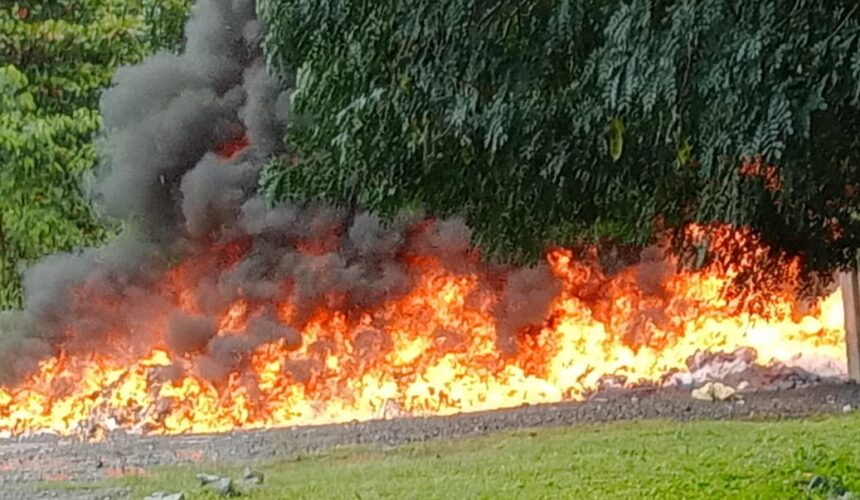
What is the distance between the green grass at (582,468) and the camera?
4.05 meters

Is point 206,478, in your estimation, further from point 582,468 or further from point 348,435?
point 582,468

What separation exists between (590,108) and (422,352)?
403 cm

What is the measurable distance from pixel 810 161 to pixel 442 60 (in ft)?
3.17

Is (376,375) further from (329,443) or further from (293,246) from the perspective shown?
(329,443)

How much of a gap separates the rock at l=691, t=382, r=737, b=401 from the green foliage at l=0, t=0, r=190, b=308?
3832mm

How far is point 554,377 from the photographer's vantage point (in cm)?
702

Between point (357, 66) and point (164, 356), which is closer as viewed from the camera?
point (357, 66)

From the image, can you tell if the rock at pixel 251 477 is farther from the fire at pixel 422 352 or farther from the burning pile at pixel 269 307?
the burning pile at pixel 269 307

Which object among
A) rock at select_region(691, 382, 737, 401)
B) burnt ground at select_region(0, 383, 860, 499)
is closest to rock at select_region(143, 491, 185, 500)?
burnt ground at select_region(0, 383, 860, 499)

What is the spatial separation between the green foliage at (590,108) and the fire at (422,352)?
225cm

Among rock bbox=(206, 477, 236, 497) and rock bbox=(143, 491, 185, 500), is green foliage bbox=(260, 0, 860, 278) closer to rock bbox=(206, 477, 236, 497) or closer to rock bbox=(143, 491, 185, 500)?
rock bbox=(206, 477, 236, 497)

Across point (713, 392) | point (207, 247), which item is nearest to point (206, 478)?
point (713, 392)

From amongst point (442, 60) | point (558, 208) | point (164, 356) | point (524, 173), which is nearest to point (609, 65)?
point (442, 60)

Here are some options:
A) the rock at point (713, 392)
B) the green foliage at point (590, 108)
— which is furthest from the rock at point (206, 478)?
the rock at point (713, 392)
